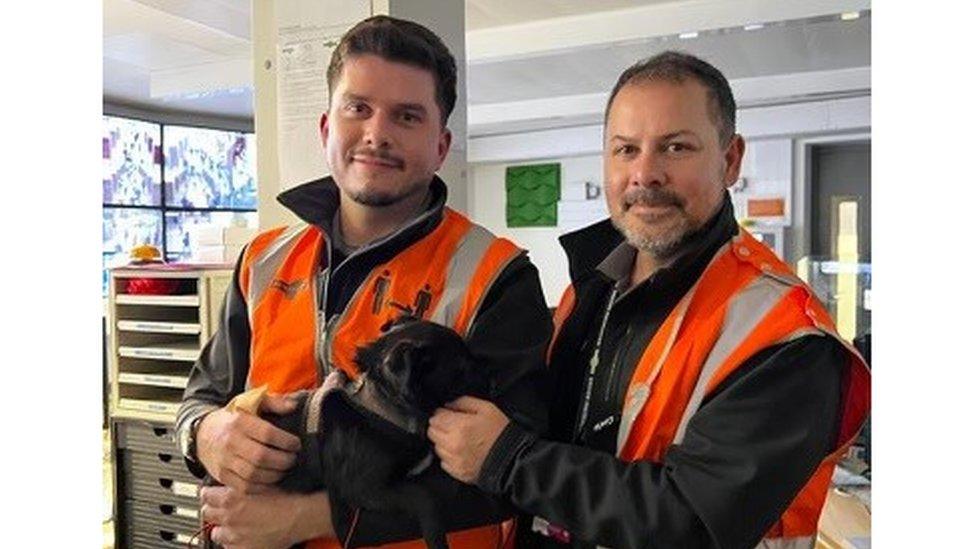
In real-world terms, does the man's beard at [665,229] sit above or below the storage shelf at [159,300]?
above

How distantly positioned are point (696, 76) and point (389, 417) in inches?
24.4

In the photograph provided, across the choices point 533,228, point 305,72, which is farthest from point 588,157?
point 305,72

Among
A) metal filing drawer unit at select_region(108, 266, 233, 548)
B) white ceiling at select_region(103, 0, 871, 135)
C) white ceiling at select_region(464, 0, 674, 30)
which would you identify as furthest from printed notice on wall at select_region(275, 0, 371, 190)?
white ceiling at select_region(464, 0, 674, 30)

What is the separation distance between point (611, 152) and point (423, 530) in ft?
1.91

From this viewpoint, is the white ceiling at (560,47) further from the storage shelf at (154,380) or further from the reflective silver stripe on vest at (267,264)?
the reflective silver stripe on vest at (267,264)

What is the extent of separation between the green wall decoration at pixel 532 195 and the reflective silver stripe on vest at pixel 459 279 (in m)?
9.85

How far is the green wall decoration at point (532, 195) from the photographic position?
11.0 metres

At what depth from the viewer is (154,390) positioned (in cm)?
282

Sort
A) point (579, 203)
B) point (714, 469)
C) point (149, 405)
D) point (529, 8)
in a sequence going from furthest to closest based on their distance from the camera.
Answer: point (579, 203)
point (529, 8)
point (149, 405)
point (714, 469)

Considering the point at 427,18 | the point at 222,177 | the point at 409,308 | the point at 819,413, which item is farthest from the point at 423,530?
the point at 222,177

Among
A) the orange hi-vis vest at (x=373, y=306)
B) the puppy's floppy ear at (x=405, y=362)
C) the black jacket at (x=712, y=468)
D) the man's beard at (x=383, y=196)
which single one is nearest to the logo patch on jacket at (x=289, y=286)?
the orange hi-vis vest at (x=373, y=306)

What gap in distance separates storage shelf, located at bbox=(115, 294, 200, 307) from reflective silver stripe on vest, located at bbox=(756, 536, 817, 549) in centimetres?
211

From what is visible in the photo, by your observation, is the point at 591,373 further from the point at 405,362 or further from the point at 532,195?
the point at 532,195

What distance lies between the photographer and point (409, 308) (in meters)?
1.14
